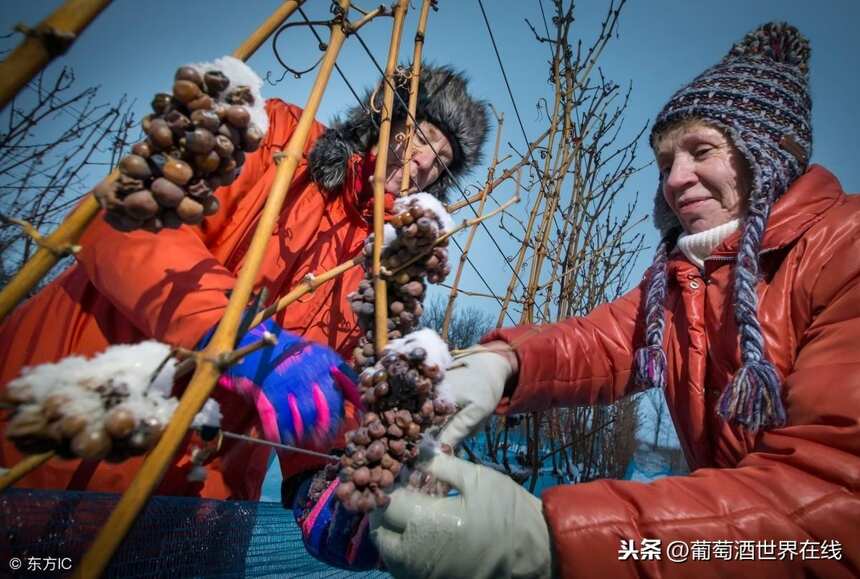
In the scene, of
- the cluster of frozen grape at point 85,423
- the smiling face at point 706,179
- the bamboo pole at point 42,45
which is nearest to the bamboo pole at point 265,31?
the bamboo pole at point 42,45

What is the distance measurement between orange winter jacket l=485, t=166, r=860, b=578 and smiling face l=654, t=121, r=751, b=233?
0.12 metres

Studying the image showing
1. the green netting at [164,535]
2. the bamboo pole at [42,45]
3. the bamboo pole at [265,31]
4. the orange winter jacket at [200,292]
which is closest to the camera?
the bamboo pole at [42,45]

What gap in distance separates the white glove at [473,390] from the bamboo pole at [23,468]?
607mm

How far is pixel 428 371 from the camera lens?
2.08ft

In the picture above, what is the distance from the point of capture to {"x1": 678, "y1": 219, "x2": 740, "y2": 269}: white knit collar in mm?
1398

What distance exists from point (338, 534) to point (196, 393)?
54cm

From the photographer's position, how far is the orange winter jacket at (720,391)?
75 cm

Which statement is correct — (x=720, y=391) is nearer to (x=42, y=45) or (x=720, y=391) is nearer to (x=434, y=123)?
(x=434, y=123)

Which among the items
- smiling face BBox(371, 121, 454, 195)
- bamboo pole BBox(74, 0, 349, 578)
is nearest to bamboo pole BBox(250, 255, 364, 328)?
bamboo pole BBox(74, 0, 349, 578)

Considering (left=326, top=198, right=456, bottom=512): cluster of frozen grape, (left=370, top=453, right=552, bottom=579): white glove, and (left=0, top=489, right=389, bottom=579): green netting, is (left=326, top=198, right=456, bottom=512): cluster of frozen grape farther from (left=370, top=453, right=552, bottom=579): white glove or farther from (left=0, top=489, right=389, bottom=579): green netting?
(left=0, top=489, right=389, bottom=579): green netting

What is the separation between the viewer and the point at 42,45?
0.35m

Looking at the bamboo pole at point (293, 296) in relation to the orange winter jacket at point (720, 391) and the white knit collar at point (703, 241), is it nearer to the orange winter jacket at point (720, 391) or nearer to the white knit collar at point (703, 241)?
the orange winter jacket at point (720, 391)

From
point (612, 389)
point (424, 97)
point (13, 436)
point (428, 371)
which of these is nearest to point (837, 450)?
point (428, 371)

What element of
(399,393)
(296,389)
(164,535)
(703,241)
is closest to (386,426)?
(399,393)
